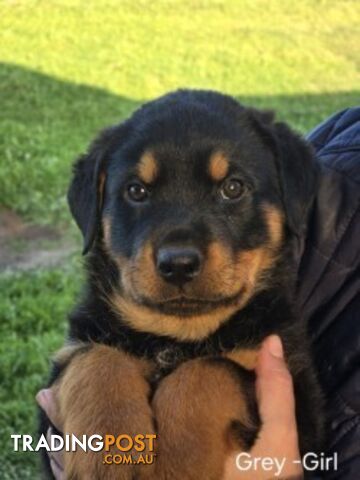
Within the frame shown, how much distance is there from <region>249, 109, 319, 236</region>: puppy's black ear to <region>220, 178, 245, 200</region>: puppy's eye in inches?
6.7

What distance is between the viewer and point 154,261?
2389 mm

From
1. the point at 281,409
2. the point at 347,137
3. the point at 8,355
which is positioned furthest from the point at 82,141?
the point at 281,409

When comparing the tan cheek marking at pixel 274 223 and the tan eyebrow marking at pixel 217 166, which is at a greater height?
the tan eyebrow marking at pixel 217 166

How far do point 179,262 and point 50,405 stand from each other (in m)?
0.68

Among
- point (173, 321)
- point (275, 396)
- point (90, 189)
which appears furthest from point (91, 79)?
point (275, 396)

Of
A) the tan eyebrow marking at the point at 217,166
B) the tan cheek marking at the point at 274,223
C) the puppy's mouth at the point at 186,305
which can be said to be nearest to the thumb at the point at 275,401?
the puppy's mouth at the point at 186,305

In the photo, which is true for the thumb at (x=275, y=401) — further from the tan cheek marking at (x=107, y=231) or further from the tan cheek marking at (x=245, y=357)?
the tan cheek marking at (x=107, y=231)

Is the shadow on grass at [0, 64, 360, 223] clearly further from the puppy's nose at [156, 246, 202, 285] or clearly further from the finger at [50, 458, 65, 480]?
the puppy's nose at [156, 246, 202, 285]

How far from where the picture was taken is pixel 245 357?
98.0 inches

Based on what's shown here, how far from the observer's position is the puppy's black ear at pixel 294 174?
265 cm

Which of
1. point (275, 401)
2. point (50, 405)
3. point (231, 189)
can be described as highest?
point (231, 189)

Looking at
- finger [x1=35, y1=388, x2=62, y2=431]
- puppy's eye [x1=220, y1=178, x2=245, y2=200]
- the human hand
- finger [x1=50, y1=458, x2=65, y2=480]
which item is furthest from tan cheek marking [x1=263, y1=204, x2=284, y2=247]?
finger [x1=50, y1=458, x2=65, y2=480]

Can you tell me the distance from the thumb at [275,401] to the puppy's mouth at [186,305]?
232mm

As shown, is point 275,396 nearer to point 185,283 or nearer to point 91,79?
point 185,283
